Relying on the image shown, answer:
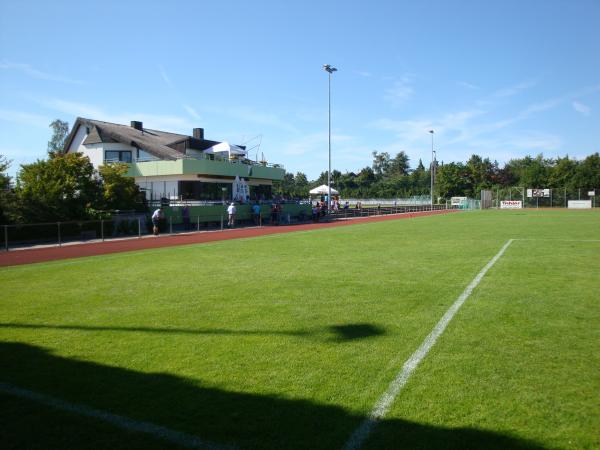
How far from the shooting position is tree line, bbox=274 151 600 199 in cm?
7950

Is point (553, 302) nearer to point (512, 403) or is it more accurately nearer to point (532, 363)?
point (532, 363)

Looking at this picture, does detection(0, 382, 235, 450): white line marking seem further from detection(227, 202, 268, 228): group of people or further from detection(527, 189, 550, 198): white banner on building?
detection(527, 189, 550, 198): white banner on building

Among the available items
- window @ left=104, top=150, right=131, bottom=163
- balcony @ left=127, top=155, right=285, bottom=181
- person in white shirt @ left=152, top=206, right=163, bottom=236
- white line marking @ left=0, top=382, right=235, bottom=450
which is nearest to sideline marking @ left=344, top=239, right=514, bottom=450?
white line marking @ left=0, top=382, right=235, bottom=450

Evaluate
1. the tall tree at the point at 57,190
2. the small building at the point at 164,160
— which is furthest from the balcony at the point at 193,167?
the tall tree at the point at 57,190

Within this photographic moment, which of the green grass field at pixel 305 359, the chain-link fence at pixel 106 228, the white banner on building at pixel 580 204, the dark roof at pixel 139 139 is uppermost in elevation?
the dark roof at pixel 139 139

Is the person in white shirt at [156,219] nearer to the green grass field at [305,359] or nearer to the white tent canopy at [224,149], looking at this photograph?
the green grass field at [305,359]

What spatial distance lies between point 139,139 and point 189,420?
44.4 metres

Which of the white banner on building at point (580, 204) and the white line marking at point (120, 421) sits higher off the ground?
the white banner on building at point (580, 204)

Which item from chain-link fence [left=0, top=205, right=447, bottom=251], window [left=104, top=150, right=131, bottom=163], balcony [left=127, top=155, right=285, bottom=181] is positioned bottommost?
chain-link fence [left=0, top=205, right=447, bottom=251]

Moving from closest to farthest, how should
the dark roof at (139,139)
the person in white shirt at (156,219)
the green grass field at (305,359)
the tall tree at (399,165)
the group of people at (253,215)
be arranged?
the green grass field at (305,359) < the person in white shirt at (156,219) < the group of people at (253,215) < the dark roof at (139,139) < the tall tree at (399,165)

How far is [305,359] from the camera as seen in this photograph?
5090 mm

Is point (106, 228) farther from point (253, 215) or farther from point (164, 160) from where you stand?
point (164, 160)

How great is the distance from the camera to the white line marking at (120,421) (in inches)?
137

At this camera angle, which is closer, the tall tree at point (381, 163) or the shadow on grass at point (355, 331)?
the shadow on grass at point (355, 331)
